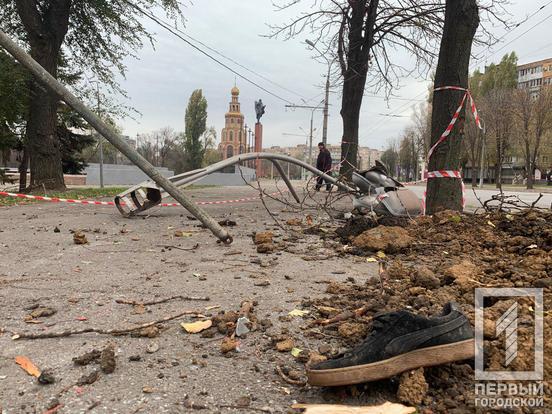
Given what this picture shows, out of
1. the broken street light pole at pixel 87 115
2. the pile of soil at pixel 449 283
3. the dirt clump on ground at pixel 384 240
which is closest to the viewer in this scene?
the pile of soil at pixel 449 283

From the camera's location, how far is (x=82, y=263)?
4086 millimetres

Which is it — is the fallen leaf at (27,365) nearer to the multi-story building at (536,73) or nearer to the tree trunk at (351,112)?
the tree trunk at (351,112)

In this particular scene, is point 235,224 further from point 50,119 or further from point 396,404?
point 50,119

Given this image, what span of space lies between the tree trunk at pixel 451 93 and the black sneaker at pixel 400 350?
5013mm

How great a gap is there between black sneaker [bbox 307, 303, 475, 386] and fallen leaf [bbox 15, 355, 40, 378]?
4.03 feet

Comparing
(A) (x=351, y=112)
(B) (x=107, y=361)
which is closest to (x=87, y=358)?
(B) (x=107, y=361)

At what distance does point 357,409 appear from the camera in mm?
1633

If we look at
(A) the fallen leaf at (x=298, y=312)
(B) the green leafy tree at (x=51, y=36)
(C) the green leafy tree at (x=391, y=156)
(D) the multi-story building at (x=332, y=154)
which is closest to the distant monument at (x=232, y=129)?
(D) the multi-story building at (x=332, y=154)

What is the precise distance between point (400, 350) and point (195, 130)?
217 ft

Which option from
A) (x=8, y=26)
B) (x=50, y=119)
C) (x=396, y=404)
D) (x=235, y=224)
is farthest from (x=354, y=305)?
(x=8, y=26)

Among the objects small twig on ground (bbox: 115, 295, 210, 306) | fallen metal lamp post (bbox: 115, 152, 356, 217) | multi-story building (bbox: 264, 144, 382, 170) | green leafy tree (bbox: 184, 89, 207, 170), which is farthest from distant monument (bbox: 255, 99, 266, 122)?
green leafy tree (bbox: 184, 89, 207, 170)

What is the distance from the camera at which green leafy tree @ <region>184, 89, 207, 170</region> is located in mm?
65262

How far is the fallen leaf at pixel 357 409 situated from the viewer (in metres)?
1.61

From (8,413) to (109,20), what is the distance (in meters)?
16.5
